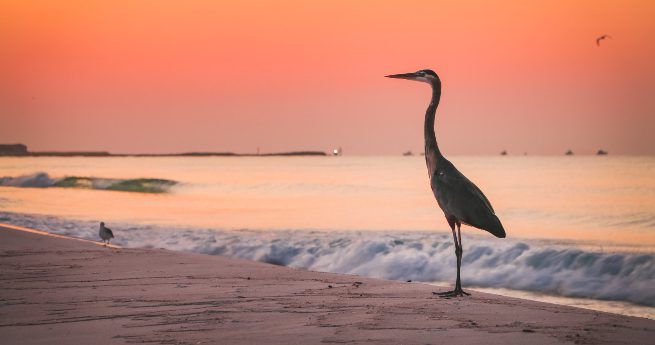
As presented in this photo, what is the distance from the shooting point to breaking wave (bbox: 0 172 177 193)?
47.5 metres

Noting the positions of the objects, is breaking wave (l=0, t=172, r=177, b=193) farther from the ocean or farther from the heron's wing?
the heron's wing

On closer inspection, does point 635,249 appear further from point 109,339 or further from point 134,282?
point 109,339

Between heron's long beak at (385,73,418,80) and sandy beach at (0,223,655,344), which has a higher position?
heron's long beak at (385,73,418,80)

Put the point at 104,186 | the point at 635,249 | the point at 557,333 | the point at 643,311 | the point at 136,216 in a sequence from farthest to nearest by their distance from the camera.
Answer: the point at 104,186, the point at 136,216, the point at 635,249, the point at 643,311, the point at 557,333

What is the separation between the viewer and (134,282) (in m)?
7.66

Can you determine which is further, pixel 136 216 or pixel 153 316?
pixel 136 216

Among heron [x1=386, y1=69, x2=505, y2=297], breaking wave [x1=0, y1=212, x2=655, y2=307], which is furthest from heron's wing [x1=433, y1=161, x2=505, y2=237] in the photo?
breaking wave [x1=0, y1=212, x2=655, y2=307]

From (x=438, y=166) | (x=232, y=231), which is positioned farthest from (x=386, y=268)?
(x=232, y=231)

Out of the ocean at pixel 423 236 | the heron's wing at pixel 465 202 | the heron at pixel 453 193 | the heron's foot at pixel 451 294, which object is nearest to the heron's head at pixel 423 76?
the heron at pixel 453 193

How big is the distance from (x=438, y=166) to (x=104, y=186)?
144ft

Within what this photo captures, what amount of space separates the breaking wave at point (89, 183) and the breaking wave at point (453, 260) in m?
31.5

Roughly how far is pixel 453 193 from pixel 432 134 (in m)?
0.93

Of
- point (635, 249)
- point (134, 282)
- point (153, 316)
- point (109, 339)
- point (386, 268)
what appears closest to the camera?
point (109, 339)

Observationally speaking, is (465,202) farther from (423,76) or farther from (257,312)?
(257,312)
